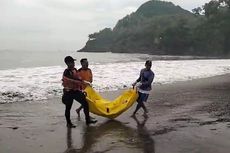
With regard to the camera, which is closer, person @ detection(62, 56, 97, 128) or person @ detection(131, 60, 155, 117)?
person @ detection(62, 56, 97, 128)

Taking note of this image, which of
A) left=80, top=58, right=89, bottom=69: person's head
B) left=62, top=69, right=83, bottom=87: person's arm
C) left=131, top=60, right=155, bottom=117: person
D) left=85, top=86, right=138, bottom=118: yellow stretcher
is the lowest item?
left=85, top=86, right=138, bottom=118: yellow stretcher

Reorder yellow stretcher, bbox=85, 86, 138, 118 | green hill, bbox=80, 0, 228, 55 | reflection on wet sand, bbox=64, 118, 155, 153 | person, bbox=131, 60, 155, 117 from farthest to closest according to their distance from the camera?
green hill, bbox=80, 0, 228, 55 < person, bbox=131, 60, 155, 117 < yellow stretcher, bbox=85, 86, 138, 118 < reflection on wet sand, bbox=64, 118, 155, 153

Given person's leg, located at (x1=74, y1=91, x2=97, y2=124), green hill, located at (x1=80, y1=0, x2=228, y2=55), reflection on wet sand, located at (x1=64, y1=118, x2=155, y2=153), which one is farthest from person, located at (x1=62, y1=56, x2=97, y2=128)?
green hill, located at (x1=80, y1=0, x2=228, y2=55)

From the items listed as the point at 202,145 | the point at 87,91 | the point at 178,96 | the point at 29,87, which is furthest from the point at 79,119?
the point at 29,87

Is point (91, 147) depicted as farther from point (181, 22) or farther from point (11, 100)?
point (181, 22)

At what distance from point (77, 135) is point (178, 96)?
701cm

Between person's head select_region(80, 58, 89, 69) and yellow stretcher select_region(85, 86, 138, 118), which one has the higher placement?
person's head select_region(80, 58, 89, 69)

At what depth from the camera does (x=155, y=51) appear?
12612cm

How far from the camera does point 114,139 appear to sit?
793 cm

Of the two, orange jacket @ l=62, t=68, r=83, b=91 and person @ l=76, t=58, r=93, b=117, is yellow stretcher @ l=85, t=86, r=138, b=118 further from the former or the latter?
orange jacket @ l=62, t=68, r=83, b=91

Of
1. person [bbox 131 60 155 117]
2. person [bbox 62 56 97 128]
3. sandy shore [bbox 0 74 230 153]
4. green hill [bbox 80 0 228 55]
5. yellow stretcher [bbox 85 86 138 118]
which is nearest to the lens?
sandy shore [bbox 0 74 230 153]

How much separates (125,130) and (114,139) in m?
0.91

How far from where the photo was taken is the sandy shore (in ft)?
23.8

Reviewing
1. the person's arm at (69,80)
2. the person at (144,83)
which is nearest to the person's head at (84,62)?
the person's arm at (69,80)
